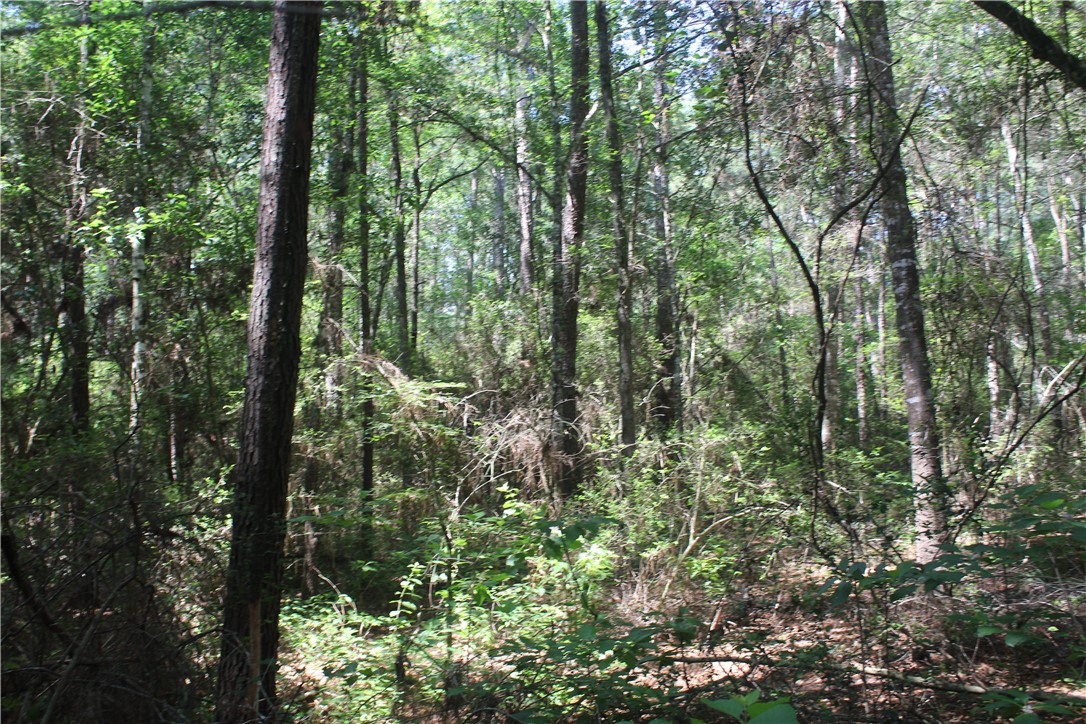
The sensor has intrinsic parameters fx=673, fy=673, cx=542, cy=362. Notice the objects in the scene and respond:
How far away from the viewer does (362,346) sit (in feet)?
33.7

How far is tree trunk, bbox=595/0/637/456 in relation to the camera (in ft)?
31.0

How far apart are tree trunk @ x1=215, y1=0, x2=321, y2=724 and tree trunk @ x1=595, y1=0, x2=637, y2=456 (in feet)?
16.6

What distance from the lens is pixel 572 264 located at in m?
10.8

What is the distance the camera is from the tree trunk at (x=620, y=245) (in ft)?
31.0

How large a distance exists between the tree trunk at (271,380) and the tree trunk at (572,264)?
5.69 meters

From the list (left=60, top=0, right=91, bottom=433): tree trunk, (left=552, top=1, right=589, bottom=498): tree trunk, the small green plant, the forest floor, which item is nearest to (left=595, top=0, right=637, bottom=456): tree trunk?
(left=552, top=1, right=589, bottom=498): tree trunk

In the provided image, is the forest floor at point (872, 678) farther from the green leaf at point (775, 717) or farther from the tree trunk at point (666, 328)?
the tree trunk at point (666, 328)

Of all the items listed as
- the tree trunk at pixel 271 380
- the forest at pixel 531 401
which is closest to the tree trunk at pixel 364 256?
the forest at pixel 531 401

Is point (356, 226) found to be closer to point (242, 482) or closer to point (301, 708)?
point (242, 482)

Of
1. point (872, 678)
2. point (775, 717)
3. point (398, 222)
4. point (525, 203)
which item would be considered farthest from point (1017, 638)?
point (525, 203)

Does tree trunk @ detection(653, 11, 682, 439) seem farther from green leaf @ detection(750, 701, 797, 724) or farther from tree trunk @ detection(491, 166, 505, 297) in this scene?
tree trunk @ detection(491, 166, 505, 297)

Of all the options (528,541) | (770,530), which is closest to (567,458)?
(770,530)

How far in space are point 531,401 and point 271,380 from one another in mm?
6179

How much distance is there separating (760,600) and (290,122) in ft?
19.0
